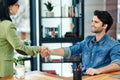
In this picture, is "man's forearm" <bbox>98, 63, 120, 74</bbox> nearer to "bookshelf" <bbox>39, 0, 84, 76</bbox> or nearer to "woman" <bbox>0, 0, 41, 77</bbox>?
"woman" <bbox>0, 0, 41, 77</bbox>

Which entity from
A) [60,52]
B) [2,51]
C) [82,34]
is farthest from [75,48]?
[82,34]

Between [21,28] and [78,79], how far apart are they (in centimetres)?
316

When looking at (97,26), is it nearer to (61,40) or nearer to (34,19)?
(61,40)

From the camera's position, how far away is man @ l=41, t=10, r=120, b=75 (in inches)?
117

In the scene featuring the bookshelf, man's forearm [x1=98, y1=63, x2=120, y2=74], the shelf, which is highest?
the bookshelf

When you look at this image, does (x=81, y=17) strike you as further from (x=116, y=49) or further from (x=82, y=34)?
(x=116, y=49)

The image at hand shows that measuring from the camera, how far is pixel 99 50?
3062 millimetres

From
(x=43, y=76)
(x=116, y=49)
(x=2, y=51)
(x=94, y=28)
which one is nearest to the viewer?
(x=43, y=76)

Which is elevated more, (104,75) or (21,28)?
(21,28)

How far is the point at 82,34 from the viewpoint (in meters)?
5.12

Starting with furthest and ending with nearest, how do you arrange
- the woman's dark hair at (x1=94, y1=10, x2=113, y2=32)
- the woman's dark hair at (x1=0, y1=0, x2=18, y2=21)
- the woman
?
the woman's dark hair at (x1=94, y1=10, x2=113, y2=32), the woman's dark hair at (x1=0, y1=0, x2=18, y2=21), the woman

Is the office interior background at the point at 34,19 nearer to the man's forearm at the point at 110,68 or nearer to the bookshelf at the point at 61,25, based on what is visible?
the bookshelf at the point at 61,25

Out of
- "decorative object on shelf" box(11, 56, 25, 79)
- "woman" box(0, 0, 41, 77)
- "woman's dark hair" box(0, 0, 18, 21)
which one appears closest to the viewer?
"decorative object on shelf" box(11, 56, 25, 79)

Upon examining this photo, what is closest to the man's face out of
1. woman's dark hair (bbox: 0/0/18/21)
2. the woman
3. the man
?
the man
